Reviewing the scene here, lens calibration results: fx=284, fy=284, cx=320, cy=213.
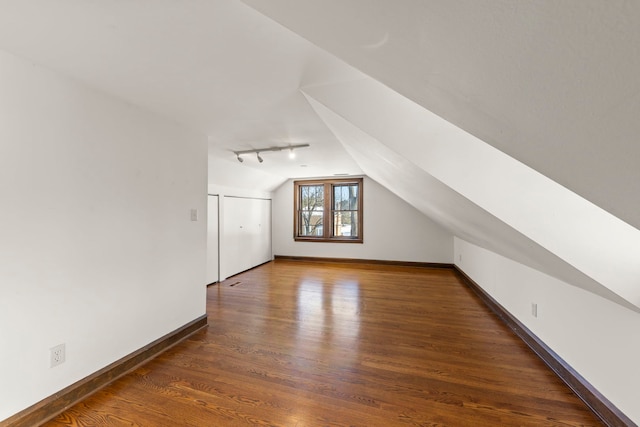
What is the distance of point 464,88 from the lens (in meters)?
0.69

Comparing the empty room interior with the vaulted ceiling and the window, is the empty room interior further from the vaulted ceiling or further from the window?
the window

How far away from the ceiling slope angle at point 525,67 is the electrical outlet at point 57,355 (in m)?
2.22

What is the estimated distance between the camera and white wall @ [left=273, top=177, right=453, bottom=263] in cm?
604

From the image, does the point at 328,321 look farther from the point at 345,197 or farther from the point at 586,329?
the point at 345,197

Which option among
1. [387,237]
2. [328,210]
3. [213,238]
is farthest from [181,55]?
[387,237]

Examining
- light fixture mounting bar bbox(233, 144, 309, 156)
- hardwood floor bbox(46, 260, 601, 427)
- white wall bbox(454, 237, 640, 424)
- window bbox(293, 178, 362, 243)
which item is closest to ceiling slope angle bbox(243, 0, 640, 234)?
white wall bbox(454, 237, 640, 424)

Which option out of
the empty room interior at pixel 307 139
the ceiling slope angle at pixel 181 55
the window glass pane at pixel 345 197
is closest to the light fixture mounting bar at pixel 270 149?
the empty room interior at pixel 307 139

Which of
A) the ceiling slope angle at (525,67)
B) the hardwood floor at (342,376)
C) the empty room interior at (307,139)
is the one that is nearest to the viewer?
the ceiling slope angle at (525,67)

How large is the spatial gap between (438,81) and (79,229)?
222 cm

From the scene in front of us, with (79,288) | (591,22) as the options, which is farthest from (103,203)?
(591,22)

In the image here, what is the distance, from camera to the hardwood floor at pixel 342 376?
66.7 inches

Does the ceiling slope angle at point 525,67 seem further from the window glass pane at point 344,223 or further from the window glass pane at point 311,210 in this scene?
the window glass pane at point 311,210

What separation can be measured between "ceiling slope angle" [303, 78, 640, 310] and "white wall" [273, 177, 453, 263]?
4.41 metres

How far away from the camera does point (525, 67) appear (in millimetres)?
504
